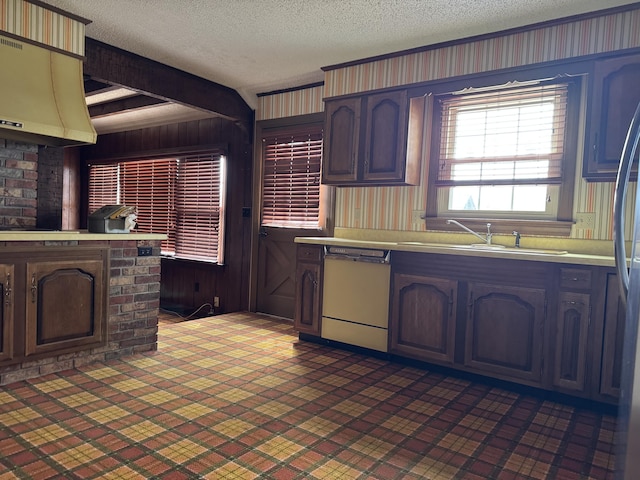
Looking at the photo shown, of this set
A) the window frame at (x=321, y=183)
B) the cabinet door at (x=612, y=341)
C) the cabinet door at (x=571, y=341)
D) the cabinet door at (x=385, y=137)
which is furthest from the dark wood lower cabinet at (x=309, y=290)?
the cabinet door at (x=612, y=341)

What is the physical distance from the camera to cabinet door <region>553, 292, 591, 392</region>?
264cm

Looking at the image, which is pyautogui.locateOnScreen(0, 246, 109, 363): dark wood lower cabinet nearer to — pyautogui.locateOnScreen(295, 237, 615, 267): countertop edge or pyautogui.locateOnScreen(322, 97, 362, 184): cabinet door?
pyautogui.locateOnScreen(295, 237, 615, 267): countertop edge

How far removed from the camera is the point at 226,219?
556 cm

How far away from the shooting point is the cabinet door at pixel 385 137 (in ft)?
12.4

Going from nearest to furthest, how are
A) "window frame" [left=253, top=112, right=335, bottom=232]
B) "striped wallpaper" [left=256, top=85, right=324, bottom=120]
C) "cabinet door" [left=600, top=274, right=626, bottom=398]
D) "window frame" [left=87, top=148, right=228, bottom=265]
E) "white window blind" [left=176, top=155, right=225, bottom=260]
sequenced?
"cabinet door" [left=600, top=274, right=626, bottom=398], "window frame" [left=253, top=112, right=335, bottom=232], "striped wallpaper" [left=256, top=85, right=324, bottom=120], "window frame" [left=87, top=148, right=228, bottom=265], "white window blind" [left=176, top=155, right=225, bottom=260]

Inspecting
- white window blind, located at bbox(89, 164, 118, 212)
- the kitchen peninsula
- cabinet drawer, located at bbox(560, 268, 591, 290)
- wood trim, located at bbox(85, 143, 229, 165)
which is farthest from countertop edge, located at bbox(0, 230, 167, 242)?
white window blind, located at bbox(89, 164, 118, 212)

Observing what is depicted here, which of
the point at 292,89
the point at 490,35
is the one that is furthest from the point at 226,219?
the point at 490,35

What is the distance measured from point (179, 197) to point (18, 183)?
105 inches

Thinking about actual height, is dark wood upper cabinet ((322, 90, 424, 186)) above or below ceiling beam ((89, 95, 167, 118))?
below

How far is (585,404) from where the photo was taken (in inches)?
107

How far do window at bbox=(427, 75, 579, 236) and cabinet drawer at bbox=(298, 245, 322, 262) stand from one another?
0.99 meters

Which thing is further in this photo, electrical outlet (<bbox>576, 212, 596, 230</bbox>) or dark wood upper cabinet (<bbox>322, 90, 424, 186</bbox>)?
dark wood upper cabinet (<bbox>322, 90, 424, 186</bbox>)

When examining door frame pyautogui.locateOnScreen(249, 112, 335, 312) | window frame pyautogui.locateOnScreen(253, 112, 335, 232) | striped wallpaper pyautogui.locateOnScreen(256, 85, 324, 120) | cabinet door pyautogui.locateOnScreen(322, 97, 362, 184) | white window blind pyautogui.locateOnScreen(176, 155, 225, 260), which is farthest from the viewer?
white window blind pyautogui.locateOnScreen(176, 155, 225, 260)

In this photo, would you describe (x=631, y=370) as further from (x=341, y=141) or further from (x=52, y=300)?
(x=341, y=141)
